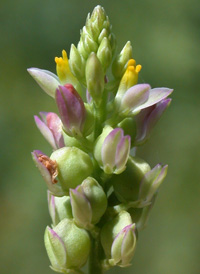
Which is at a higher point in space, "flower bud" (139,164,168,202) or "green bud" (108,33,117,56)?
"green bud" (108,33,117,56)

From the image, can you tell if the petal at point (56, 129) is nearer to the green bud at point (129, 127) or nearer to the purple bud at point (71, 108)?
the purple bud at point (71, 108)

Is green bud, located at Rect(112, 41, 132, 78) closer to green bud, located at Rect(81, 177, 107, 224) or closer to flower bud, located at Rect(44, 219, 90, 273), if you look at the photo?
green bud, located at Rect(81, 177, 107, 224)

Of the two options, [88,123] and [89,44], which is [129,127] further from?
[89,44]

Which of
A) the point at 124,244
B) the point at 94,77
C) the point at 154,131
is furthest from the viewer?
the point at 154,131

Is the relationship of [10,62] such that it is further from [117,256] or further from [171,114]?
[117,256]

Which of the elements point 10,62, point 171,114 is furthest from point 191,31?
point 10,62

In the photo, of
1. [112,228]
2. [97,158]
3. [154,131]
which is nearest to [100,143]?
[97,158]

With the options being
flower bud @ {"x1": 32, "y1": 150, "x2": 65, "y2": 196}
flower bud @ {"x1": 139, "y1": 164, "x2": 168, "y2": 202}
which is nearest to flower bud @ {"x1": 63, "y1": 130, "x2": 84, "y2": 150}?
flower bud @ {"x1": 32, "y1": 150, "x2": 65, "y2": 196}
